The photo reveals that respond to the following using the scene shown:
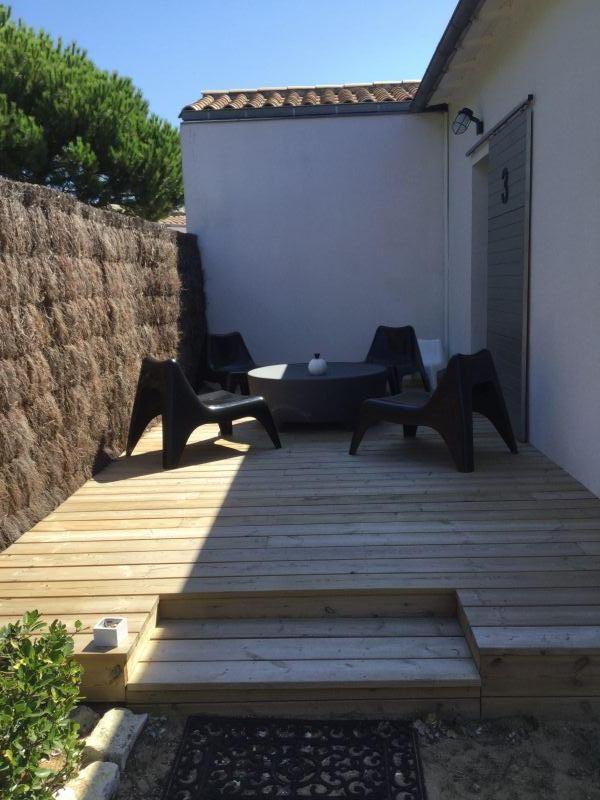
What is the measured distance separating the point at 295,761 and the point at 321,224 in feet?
24.3

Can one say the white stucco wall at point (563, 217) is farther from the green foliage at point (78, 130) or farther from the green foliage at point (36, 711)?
the green foliage at point (78, 130)

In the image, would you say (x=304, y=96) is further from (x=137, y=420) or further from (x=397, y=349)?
(x=137, y=420)

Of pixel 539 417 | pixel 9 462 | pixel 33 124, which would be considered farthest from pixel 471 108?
pixel 33 124

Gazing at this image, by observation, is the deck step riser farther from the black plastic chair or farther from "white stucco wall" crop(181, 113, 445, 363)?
"white stucco wall" crop(181, 113, 445, 363)

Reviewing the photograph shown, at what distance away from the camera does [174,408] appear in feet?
16.0

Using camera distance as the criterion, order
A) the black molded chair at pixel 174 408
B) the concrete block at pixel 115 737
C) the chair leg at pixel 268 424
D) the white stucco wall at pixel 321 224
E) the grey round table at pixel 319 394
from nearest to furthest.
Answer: the concrete block at pixel 115 737, the black molded chair at pixel 174 408, the chair leg at pixel 268 424, the grey round table at pixel 319 394, the white stucco wall at pixel 321 224

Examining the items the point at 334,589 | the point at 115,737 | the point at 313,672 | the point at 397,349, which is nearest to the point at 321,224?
the point at 397,349

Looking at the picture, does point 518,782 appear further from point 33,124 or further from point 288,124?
point 33,124

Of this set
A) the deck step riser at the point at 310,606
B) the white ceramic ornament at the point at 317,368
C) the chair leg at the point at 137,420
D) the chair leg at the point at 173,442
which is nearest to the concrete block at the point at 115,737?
the deck step riser at the point at 310,606

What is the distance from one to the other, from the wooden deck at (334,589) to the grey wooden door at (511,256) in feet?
3.87

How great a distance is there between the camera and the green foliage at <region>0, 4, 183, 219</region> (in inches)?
511

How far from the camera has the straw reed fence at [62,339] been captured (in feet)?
12.0

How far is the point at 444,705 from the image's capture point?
8.02 ft

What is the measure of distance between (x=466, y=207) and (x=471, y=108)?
0.99m
